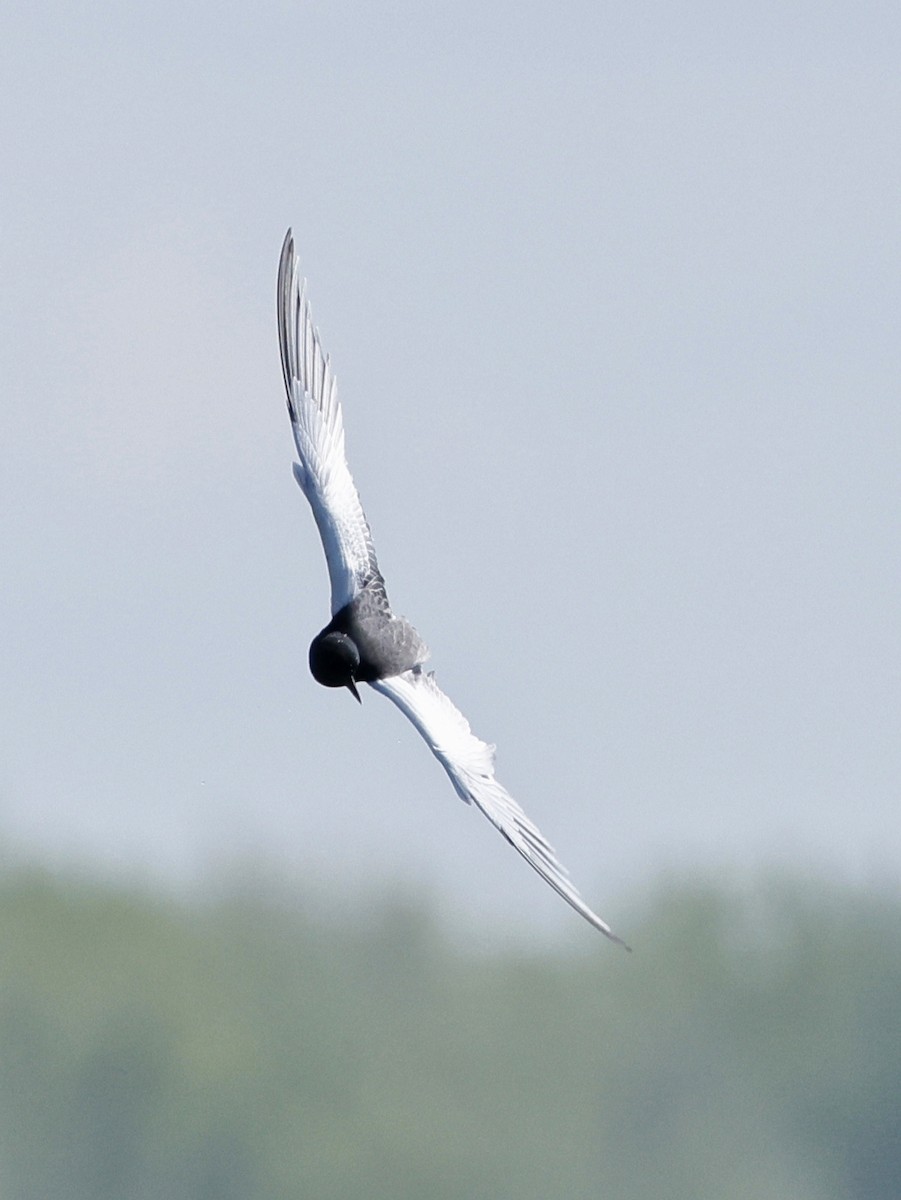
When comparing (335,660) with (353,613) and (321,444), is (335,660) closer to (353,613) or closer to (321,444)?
(353,613)

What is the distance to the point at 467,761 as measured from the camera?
98.8 ft

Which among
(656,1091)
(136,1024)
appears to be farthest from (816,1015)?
(136,1024)

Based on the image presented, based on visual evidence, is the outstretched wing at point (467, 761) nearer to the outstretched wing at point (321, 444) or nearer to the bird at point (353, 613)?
the bird at point (353, 613)

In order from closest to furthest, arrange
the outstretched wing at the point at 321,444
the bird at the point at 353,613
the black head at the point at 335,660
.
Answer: the bird at the point at 353,613, the black head at the point at 335,660, the outstretched wing at the point at 321,444

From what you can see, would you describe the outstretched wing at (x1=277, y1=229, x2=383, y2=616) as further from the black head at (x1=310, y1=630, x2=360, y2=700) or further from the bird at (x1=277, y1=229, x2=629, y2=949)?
the black head at (x1=310, y1=630, x2=360, y2=700)

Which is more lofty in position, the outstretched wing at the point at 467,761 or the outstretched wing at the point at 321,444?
the outstretched wing at the point at 321,444

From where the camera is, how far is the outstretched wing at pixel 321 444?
31953 mm

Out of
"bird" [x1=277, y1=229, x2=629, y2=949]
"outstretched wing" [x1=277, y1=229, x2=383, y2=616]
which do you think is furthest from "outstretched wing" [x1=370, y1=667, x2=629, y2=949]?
"outstretched wing" [x1=277, y1=229, x2=383, y2=616]

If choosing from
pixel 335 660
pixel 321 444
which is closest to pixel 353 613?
pixel 335 660

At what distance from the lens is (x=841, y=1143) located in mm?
112375

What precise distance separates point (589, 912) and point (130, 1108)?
79181 mm

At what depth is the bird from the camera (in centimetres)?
2981

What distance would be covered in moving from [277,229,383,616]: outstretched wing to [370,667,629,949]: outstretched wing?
1051 mm

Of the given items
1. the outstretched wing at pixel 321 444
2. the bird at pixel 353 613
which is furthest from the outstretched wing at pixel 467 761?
the outstretched wing at pixel 321 444
